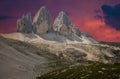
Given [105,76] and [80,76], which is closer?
[105,76]

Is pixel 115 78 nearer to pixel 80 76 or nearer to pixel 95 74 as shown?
pixel 95 74

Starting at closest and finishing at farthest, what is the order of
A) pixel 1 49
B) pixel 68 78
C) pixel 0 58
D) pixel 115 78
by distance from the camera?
pixel 115 78 < pixel 68 78 < pixel 0 58 < pixel 1 49

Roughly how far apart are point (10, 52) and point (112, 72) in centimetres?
14537

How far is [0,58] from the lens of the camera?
499 ft

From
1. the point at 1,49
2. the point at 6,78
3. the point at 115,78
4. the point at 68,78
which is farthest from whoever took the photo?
the point at 1,49

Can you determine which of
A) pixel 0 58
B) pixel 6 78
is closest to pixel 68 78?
pixel 6 78

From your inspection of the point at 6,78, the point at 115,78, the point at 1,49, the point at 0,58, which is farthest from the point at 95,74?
the point at 1,49

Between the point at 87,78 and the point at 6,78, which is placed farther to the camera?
the point at 6,78

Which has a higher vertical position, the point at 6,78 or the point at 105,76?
the point at 105,76

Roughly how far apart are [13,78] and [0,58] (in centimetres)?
5591

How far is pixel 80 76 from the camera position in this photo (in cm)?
5356

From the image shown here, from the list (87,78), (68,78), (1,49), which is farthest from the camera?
(1,49)

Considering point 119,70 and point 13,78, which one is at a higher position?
point 119,70

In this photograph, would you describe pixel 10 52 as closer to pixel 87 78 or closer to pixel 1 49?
pixel 1 49
